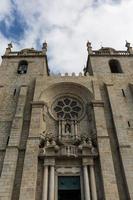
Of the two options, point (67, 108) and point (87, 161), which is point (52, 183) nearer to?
point (87, 161)

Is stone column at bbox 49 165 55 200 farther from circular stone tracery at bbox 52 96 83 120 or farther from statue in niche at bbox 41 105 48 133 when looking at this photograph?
circular stone tracery at bbox 52 96 83 120

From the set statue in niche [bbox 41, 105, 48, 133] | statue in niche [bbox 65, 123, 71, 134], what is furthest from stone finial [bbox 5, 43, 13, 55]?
statue in niche [bbox 65, 123, 71, 134]

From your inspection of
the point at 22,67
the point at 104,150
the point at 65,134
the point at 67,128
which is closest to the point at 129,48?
the point at 22,67

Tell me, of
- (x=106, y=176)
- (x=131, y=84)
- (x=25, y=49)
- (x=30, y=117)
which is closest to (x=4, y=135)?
(x=30, y=117)

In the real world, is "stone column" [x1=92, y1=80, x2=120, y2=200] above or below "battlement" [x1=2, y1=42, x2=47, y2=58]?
below

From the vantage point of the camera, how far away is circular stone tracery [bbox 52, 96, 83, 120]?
55.1 ft

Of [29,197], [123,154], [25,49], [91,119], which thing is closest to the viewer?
[29,197]

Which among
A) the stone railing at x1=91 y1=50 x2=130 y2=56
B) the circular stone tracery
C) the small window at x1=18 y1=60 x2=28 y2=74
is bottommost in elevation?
the circular stone tracery

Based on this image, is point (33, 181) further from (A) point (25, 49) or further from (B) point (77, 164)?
(A) point (25, 49)

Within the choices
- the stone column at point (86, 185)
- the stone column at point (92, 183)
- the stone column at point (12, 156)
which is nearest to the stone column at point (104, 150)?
the stone column at point (92, 183)

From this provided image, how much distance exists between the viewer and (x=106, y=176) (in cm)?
1203

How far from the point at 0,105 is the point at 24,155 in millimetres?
5033

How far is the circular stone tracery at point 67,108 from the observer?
55.1ft

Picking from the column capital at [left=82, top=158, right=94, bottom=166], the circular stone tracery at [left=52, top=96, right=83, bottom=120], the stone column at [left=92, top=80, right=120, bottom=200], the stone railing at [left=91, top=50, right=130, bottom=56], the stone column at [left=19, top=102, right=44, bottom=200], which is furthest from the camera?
the stone railing at [left=91, top=50, right=130, bottom=56]
